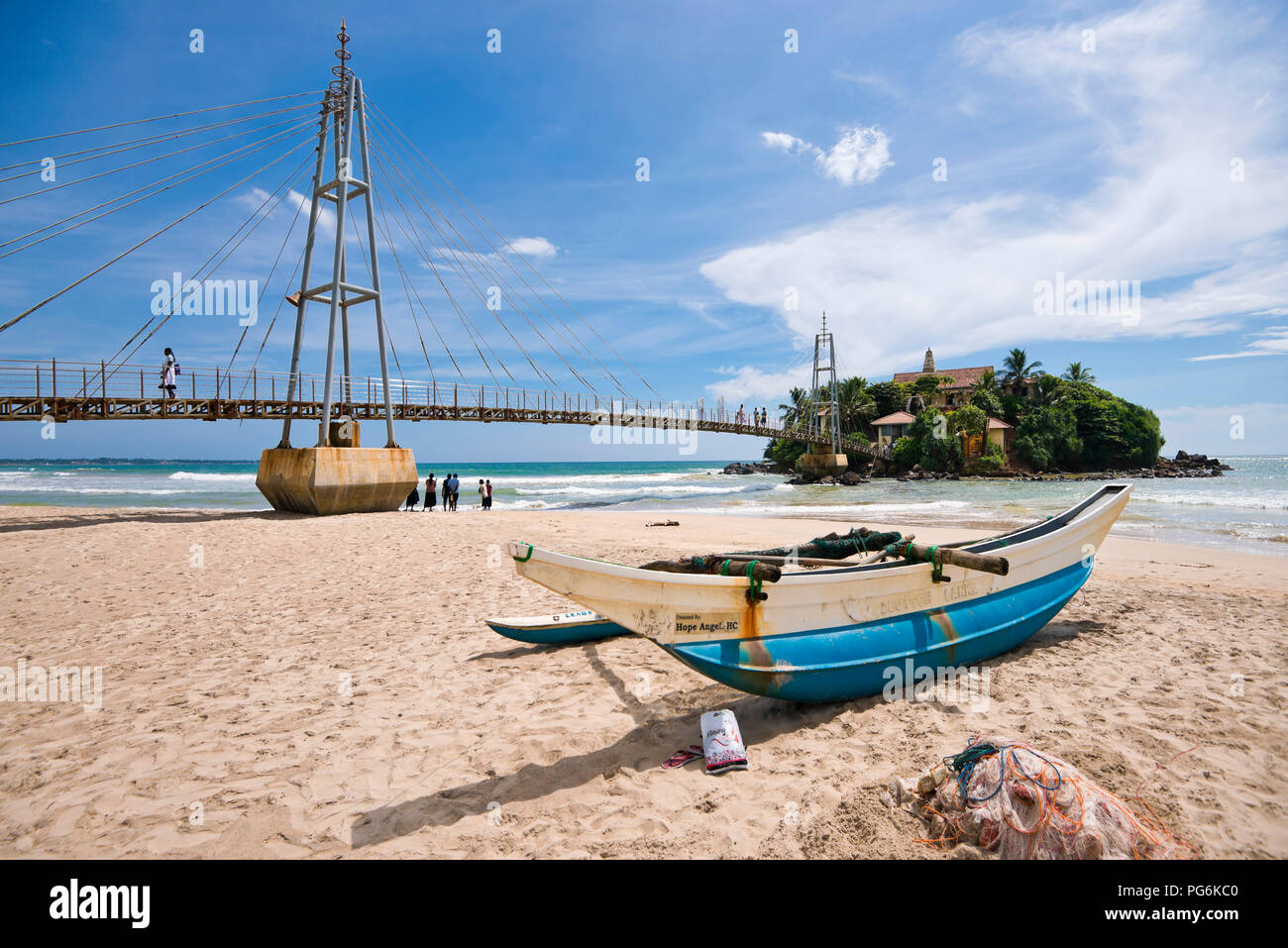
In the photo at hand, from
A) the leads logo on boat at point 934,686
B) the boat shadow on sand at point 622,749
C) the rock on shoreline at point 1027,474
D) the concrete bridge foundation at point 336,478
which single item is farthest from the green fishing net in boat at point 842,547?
the rock on shoreline at point 1027,474

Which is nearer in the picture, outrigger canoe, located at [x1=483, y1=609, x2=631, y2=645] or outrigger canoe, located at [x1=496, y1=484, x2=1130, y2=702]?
outrigger canoe, located at [x1=496, y1=484, x2=1130, y2=702]

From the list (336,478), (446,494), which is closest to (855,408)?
(446,494)

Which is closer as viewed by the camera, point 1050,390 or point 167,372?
point 167,372

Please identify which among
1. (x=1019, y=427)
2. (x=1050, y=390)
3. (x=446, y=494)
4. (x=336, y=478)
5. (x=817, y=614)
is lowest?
(x=817, y=614)

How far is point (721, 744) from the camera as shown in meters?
3.64

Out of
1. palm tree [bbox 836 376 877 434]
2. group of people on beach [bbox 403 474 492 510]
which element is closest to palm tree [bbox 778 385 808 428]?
palm tree [bbox 836 376 877 434]

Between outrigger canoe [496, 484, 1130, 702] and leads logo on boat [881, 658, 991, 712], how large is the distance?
58 millimetres

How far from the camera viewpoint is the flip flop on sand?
3649 mm

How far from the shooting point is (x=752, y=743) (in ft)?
12.8

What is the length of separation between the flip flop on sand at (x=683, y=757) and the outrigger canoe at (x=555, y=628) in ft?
6.72

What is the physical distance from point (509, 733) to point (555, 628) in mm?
1862

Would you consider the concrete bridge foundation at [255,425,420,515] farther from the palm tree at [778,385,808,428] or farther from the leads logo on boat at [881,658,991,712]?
the palm tree at [778,385,808,428]

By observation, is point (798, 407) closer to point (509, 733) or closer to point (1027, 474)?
point (1027, 474)

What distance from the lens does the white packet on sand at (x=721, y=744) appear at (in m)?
3.55
